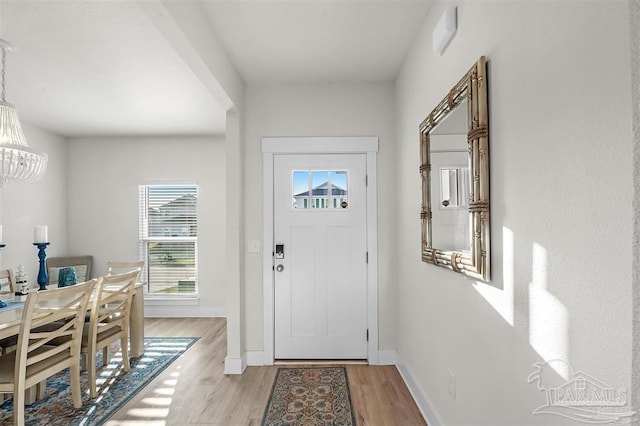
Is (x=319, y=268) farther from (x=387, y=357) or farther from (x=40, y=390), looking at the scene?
(x=40, y=390)

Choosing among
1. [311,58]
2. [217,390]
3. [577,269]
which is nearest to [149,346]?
[217,390]

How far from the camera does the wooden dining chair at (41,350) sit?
2270 mm

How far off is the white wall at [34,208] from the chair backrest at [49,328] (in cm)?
232

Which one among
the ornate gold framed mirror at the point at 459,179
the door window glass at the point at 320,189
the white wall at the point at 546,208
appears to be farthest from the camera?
A: the door window glass at the point at 320,189

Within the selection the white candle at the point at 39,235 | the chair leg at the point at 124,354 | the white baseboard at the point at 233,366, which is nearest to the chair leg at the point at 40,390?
the chair leg at the point at 124,354

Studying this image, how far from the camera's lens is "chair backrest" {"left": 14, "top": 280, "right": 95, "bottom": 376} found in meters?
2.28

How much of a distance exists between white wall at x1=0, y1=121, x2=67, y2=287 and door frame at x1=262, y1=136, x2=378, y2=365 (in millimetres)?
3350

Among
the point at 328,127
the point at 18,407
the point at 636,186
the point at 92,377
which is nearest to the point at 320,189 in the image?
the point at 328,127

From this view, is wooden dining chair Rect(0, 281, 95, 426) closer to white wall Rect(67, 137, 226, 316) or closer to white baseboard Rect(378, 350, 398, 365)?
white baseboard Rect(378, 350, 398, 365)

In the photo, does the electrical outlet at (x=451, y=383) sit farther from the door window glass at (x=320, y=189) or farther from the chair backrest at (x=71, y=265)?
the chair backrest at (x=71, y=265)

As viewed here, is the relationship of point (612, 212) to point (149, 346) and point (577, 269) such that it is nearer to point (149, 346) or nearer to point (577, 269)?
point (577, 269)

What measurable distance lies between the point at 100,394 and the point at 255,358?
4.05ft

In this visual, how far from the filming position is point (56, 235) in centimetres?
544

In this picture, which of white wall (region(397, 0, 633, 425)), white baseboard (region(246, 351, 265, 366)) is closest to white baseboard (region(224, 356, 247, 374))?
white baseboard (region(246, 351, 265, 366))
